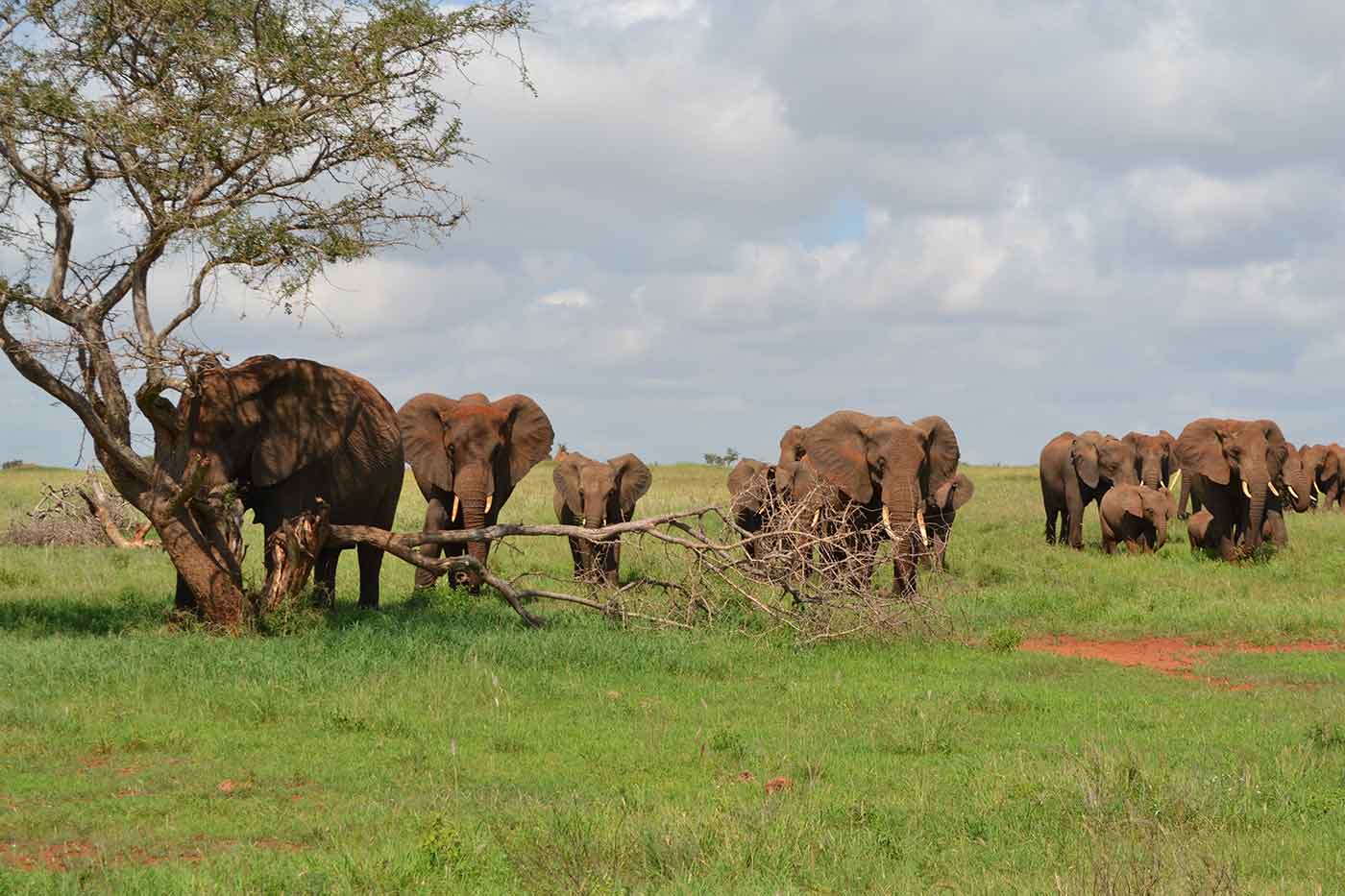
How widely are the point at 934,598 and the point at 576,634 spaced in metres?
4.30

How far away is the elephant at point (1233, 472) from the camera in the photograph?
2589cm

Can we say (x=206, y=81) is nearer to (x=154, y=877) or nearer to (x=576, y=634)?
(x=576, y=634)

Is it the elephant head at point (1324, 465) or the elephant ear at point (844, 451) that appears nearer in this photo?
the elephant ear at point (844, 451)

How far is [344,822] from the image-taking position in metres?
8.27

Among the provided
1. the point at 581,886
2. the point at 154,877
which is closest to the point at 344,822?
the point at 154,877

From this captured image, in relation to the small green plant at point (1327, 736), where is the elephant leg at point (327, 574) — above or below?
above

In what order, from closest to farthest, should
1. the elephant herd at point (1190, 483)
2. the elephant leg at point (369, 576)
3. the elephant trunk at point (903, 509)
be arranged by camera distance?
1. the elephant leg at point (369, 576)
2. the elephant trunk at point (903, 509)
3. the elephant herd at point (1190, 483)

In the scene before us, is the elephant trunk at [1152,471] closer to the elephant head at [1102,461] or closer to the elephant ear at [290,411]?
the elephant head at [1102,461]

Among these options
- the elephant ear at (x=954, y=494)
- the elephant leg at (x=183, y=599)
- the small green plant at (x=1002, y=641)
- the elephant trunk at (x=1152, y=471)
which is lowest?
the small green plant at (x=1002, y=641)

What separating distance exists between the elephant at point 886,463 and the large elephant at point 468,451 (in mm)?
4389

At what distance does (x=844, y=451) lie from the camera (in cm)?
2141

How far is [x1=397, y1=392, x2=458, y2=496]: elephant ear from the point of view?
70.1 ft

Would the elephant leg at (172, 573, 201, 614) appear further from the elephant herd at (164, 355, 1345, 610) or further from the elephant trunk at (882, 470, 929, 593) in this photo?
the elephant trunk at (882, 470, 929, 593)

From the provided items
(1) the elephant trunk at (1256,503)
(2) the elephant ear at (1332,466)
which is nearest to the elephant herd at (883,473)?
(1) the elephant trunk at (1256,503)
